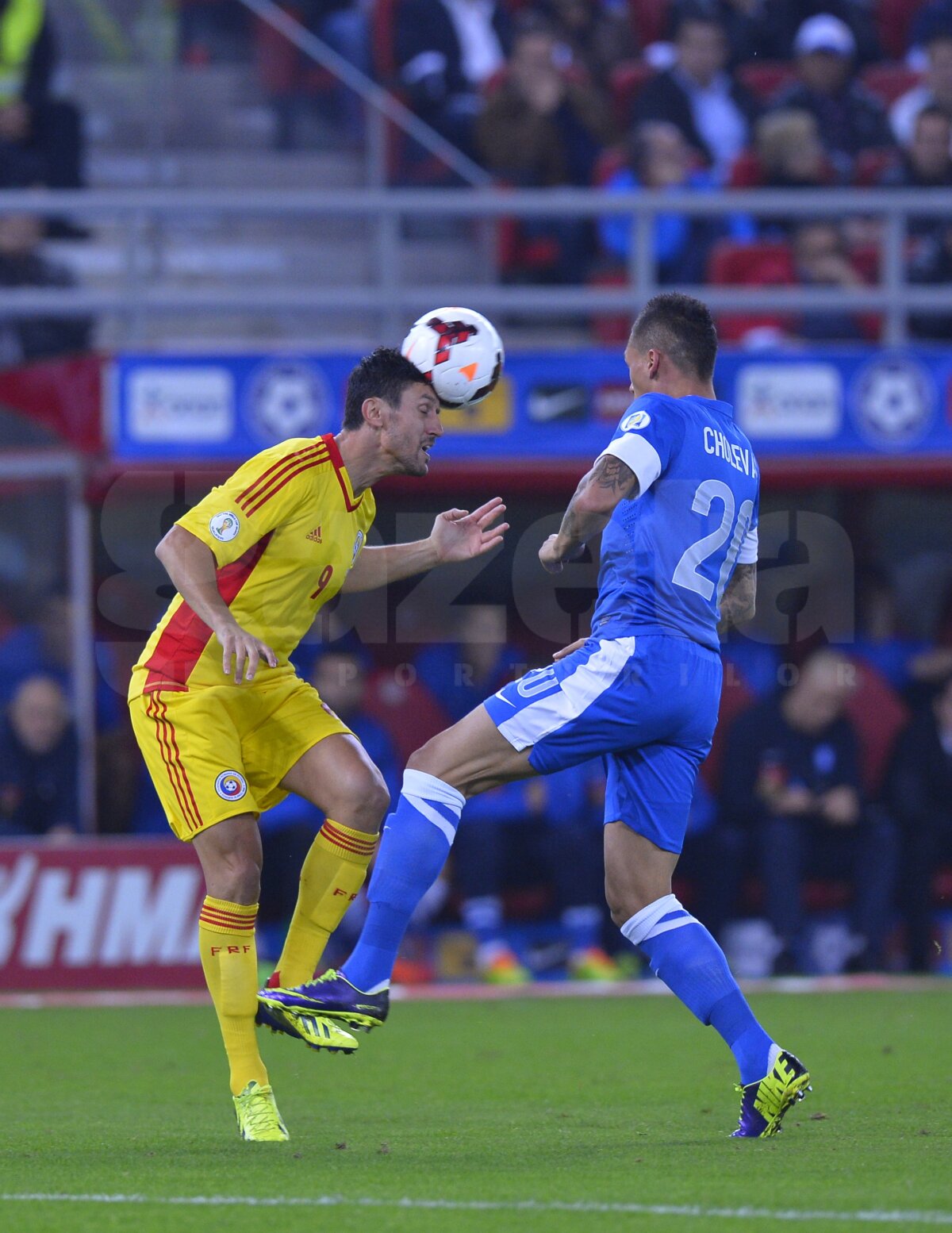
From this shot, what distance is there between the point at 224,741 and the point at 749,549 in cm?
170

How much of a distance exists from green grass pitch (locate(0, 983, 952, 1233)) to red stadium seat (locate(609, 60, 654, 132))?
691 centimetres

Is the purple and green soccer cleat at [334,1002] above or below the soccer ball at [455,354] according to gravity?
below

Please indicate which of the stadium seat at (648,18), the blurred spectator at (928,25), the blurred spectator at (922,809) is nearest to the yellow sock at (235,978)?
the blurred spectator at (922,809)

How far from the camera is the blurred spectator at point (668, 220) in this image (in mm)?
12289

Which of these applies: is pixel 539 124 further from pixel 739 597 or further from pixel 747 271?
pixel 739 597

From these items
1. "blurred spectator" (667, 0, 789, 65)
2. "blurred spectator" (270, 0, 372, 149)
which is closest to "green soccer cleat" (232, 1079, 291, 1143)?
"blurred spectator" (270, 0, 372, 149)

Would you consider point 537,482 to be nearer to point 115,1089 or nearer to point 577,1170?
point 115,1089

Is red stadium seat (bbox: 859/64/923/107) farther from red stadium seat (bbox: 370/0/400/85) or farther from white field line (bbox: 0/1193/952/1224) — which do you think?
white field line (bbox: 0/1193/952/1224)

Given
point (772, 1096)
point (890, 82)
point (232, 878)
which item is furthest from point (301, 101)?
point (772, 1096)

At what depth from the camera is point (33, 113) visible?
473 inches

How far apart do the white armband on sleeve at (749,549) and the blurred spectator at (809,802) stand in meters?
5.39

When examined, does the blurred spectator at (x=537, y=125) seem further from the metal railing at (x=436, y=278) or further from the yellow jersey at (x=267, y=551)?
the yellow jersey at (x=267, y=551)

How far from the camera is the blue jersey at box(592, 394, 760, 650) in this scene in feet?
18.7

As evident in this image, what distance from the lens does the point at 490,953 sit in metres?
11.4
